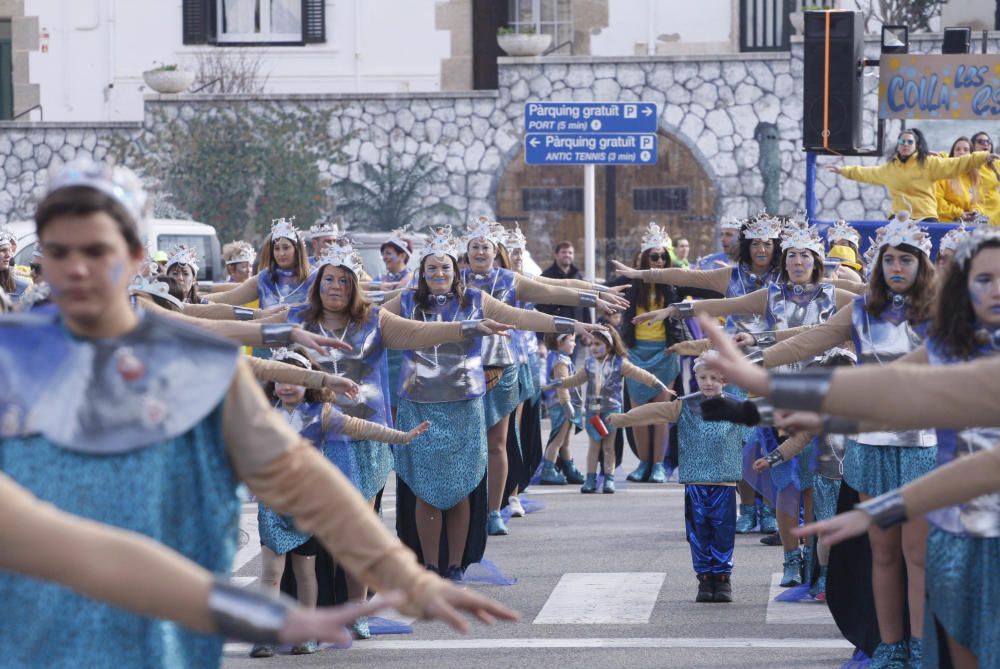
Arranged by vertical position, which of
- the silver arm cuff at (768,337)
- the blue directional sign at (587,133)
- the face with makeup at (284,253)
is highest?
the blue directional sign at (587,133)

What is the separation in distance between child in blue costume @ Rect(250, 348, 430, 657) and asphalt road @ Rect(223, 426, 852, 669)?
0.31 m

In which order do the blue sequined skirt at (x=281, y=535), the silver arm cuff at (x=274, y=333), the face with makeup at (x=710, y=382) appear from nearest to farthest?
the silver arm cuff at (x=274, y=333) → the blue sequined skirt at (x=281, y=535) → the face with makeup at (x=710, y=382)

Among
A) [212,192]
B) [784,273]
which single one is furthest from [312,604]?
[212,192]

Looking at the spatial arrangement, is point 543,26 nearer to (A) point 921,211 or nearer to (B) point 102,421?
(A) point 921,211

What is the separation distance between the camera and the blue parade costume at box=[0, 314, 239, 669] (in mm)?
3701

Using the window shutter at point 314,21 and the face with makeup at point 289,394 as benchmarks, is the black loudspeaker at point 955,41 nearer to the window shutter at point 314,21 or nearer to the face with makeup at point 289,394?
the face with makeup at point 289,394

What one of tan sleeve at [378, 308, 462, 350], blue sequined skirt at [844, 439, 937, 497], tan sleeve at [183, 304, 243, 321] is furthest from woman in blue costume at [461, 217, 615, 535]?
blue sequined skirt at [844, 439, 937, 497]

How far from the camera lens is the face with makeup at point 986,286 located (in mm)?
5250

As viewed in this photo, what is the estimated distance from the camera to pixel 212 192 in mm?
26562

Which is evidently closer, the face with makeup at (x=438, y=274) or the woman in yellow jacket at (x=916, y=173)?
the face with makeup at (x=438, y=274)

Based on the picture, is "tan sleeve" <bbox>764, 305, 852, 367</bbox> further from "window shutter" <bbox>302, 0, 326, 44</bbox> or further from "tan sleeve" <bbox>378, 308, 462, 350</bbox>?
"window shutter" <bbox>302, 0, 326, 44</bbox>

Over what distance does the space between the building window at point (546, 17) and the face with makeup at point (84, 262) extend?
2499 centimetres

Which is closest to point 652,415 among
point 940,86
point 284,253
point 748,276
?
point 748,276

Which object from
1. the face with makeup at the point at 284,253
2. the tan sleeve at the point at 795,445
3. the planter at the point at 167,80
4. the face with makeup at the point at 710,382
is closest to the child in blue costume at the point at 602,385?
the face with makeup at the point at 284,253
